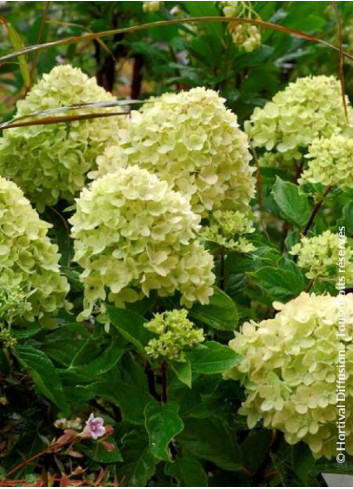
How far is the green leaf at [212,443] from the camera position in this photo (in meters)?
1.58

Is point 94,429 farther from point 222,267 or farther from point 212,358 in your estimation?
point 222,267

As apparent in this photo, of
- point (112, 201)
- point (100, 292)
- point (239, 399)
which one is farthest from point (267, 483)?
point (112, 201)

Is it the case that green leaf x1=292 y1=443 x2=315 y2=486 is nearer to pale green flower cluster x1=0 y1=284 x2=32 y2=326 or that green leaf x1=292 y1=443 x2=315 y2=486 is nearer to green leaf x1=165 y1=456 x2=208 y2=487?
green leaf x1=165 y1=456 x2=208 y2=487

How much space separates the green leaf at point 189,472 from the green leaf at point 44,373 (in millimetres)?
200

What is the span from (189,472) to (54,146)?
659 mm

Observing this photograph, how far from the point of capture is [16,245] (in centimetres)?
152

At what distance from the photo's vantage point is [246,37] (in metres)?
2.15

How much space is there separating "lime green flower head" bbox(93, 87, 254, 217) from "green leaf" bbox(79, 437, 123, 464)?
414 millimetres

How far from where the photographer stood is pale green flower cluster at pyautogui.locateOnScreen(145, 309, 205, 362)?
137cm

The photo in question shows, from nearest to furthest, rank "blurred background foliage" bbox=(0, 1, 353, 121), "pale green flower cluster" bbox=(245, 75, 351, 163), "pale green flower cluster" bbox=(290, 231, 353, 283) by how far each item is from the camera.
→ 1. "pale green flower cluster" bbox=(290, 231, 353, 283)
2. "pale green flower cluster" bbox=(245, 75, 351, 163)
3. "blurred background foliage" bbox=(0, 1, 353, 121)

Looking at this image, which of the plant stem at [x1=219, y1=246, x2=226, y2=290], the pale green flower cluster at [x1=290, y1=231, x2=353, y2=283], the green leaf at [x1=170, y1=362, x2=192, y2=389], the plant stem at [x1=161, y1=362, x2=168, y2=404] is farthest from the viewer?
the plant stem at [x1=219, y1=246, x2=226, y2=290]

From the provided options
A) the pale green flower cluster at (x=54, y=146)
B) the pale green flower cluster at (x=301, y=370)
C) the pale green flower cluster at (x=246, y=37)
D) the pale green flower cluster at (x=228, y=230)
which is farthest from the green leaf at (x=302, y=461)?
the pale green flower cluster at (x=246, y=37)

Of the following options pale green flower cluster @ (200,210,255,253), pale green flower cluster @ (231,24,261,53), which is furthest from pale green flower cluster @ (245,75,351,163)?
pale green flower cluster @ (200,210,255,253)

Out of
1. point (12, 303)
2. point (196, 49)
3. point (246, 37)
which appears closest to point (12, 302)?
point (12, 303)
